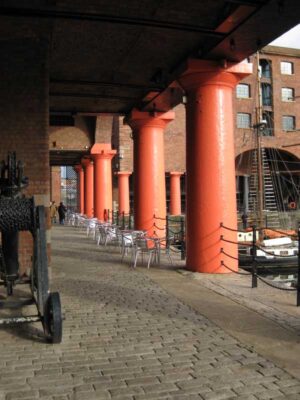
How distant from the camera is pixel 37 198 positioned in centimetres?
781

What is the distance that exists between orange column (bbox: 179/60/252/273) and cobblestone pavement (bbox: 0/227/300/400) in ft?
7.47

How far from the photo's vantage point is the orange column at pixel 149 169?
12.9 m

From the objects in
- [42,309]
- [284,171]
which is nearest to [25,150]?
[42,309]

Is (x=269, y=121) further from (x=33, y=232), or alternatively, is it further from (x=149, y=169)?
(x=33, y=232)

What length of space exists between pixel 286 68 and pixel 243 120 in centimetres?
714

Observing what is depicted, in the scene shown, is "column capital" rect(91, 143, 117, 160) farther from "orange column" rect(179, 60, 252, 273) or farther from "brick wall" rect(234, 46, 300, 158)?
"brick wall" rect(234, 46, 300, 158)

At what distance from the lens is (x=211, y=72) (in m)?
8.32

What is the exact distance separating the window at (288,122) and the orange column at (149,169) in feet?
107

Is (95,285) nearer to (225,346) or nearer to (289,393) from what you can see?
(225,346)

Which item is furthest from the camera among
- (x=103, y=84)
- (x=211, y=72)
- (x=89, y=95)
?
(x=89, y=95)

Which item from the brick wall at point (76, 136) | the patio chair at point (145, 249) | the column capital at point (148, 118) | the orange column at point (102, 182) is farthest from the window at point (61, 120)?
the patio chair at point (145, 249)

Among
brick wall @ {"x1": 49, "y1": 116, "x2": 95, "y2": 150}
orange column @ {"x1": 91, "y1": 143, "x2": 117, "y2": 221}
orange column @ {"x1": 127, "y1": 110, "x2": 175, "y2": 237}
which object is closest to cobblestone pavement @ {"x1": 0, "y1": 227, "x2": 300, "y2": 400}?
orange column @ {"x1": 127, "y1": 110, "x2": 175, "y2": 237}

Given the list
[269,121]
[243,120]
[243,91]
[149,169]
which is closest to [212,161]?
[149,169]

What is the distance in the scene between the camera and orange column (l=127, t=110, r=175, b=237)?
12891mm
